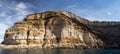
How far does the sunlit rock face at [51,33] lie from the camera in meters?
155

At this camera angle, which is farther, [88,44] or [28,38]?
[88,44]

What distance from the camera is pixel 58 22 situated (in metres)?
173

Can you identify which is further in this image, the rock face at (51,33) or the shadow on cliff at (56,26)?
the shadow on cliff at (56,26)

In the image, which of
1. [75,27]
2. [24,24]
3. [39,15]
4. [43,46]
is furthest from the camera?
[39,15]

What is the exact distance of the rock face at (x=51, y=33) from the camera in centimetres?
15538

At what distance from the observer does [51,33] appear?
169250mm

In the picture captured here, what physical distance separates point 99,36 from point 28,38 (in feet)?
192

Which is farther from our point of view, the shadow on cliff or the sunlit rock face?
the shadow on cliff

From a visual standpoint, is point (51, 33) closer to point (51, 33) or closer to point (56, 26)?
point (51, 33)

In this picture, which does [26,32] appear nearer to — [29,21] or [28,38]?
[28,38]

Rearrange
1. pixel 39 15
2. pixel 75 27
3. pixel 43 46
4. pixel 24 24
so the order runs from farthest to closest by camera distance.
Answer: pixel 39 15 < pixel 75 27 < pixel 24 24 < pixel 43 46

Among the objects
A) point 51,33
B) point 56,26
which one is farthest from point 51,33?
point 56,26

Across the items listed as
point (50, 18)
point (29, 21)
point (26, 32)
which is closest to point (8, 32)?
point (26, 32)

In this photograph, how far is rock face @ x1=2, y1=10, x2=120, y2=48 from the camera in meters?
155
